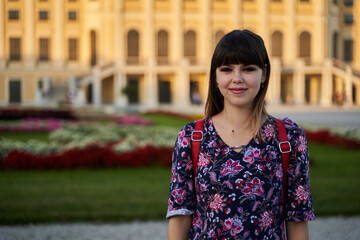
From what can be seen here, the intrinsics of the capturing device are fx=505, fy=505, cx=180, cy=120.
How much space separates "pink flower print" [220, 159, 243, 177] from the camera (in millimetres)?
2225

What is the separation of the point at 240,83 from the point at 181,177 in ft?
1.68

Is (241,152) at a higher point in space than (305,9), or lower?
lower

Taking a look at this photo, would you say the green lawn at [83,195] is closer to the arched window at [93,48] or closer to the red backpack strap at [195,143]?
the red backpack strap at [195,143]

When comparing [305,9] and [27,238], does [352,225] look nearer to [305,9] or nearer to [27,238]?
[27,238]

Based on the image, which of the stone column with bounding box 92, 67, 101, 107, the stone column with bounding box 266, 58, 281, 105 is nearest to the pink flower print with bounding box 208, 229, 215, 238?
the stone column with bounding box 92, 67, 101, 107

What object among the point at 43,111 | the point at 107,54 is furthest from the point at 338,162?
the point at 107,54

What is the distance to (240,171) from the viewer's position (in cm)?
222

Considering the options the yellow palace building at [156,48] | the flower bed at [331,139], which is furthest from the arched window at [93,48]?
the flower bed at [331,139]

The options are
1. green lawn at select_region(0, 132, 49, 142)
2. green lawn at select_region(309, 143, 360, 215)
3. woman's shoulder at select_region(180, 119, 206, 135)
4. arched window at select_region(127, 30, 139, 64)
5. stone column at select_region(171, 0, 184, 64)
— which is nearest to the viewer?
woman's shoulder at select_region(180, 119, 206, 135)

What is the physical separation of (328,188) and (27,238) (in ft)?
14.8

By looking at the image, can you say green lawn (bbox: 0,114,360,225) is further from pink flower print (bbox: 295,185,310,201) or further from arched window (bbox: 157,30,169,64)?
arched window (bbox: 157,30,169,64)

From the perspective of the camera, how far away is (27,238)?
509cm

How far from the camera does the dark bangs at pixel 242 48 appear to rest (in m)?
2.29

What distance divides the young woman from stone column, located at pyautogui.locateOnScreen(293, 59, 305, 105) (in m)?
39.4
